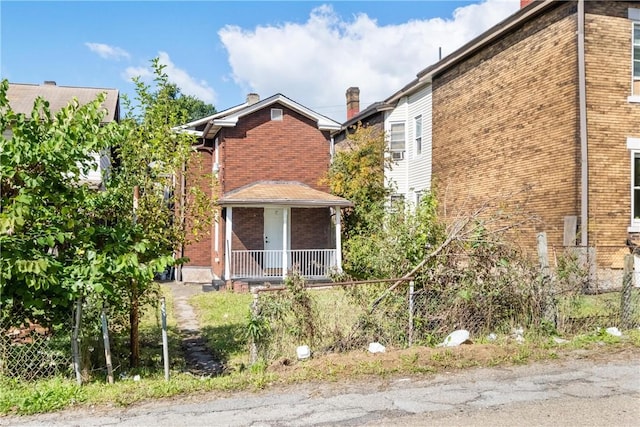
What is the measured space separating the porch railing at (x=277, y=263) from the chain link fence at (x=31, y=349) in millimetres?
10994

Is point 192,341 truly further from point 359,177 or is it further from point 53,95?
point 53,95

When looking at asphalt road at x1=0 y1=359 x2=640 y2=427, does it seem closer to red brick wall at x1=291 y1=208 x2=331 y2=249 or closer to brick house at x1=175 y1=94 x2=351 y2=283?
brick house at x1=175 y1=94 x2=351 y2=283

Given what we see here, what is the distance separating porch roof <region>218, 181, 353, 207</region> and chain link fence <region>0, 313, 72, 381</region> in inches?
396

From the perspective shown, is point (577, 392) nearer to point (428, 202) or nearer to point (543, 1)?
point (428, 202)

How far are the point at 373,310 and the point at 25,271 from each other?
4392mm

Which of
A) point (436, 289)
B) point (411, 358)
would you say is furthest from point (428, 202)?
point (411, 358)

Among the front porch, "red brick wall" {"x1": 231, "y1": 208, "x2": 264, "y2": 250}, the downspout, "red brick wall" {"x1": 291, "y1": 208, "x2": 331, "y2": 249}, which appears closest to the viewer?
the downspout

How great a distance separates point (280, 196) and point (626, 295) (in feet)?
36.0

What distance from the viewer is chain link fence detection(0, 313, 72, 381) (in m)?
5.80

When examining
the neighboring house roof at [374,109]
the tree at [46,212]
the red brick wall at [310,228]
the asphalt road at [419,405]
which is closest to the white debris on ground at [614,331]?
the asphalt road at [419,405]

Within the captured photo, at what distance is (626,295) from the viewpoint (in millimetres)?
8336

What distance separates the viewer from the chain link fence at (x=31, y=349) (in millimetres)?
5801

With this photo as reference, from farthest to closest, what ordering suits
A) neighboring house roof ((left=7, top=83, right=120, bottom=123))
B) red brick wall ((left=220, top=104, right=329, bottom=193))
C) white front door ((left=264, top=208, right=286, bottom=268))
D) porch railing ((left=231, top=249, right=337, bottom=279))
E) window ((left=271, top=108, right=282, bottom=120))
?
neighboring house roof ((left=7, top=83, right=120, bottom=123)), window ((left=271, top=108, right=282, bottom=120)), white front door ((left=264, top=208, right=286, bottom=268)), red brick wall ((left=220, top=104, right=329, bottom=193)), porch railing ((left=231, top=249, right=337, bottom=279))

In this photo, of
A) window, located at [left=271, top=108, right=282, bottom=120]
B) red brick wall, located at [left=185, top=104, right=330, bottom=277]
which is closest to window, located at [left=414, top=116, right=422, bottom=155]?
red brick wall, located at [left=185, top=104, right=330, bottom=277]
